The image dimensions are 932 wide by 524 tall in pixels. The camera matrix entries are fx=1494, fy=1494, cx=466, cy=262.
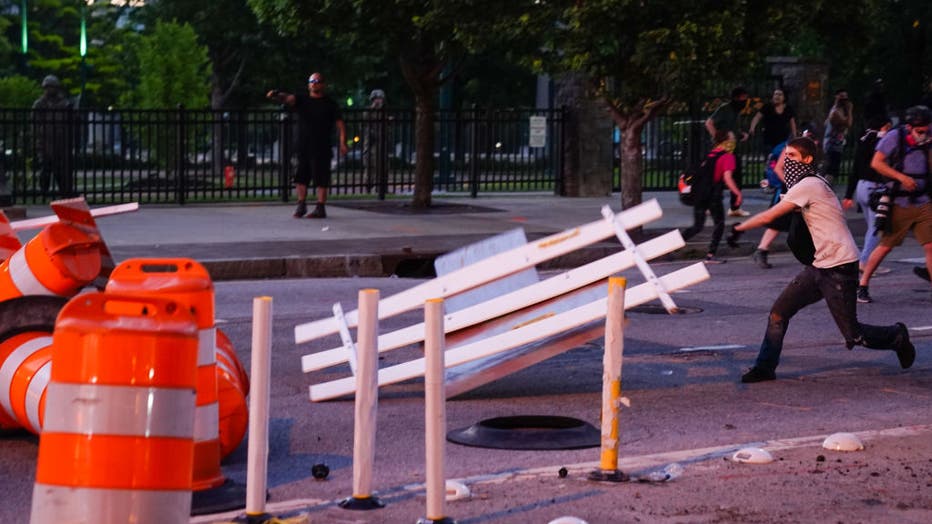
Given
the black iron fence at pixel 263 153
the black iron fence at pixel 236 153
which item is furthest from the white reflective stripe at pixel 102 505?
the black iron fence at pixel 236 153

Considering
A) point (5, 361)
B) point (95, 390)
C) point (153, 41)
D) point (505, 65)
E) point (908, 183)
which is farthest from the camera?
point (505, 65)

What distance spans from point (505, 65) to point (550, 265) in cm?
4035

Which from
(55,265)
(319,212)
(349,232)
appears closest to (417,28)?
(319,212)

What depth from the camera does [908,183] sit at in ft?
39.9

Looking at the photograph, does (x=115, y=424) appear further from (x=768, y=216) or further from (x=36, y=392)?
(x=768, y=216)

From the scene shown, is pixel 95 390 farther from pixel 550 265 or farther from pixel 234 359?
pixel 550 265

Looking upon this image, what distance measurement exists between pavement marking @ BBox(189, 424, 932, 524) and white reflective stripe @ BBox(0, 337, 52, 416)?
5.45 ft

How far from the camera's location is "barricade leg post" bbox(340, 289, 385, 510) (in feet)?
18.4

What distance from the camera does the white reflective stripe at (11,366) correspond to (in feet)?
23.3

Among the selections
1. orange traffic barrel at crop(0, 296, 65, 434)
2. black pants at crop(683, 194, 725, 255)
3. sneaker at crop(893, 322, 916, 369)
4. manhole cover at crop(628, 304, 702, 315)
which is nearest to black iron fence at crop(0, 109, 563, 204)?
black pants at crop(683, 194, 725, 255)

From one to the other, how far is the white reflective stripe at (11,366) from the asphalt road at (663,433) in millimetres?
257

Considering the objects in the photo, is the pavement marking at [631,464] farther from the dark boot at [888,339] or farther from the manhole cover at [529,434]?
the dark boot at [888,339]

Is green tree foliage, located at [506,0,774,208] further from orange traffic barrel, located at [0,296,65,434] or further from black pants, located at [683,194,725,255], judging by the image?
orange traffic barrel, located at [0,296,65,434]

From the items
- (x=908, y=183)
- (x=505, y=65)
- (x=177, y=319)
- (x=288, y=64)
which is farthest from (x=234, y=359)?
(x=505, y=65)
